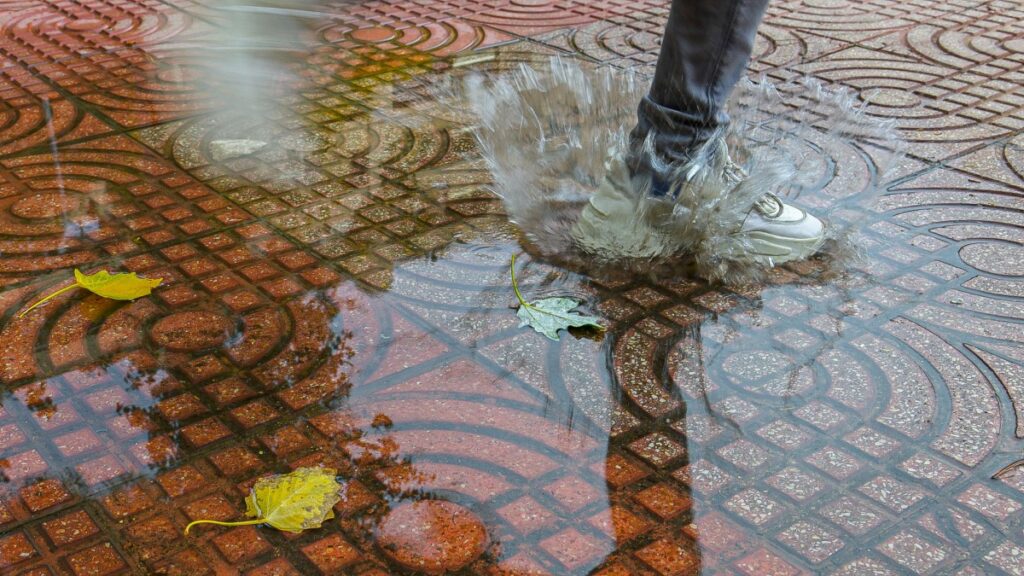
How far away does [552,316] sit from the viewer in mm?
2137

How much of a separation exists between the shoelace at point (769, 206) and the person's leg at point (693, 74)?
0.21 metres

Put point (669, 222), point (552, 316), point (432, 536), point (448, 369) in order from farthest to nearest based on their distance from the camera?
point (669, 222)
point (552, 316)
point (448, 369)
point (432, 536)

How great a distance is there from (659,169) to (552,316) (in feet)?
1.29

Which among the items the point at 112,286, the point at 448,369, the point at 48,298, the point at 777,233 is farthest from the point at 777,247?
the point at 48,298

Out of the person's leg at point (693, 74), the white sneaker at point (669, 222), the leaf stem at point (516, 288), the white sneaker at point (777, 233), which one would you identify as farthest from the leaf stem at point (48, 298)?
the white sneaker at point (777, 233)

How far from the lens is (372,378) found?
1.93 meters

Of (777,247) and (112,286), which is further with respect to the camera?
(777,247)

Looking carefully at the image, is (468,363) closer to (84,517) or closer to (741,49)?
(84,517)

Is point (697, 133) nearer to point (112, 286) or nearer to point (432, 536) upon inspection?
point (432, 536)

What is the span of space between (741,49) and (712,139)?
0.20 metres

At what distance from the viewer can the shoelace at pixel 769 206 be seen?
233 centimetres

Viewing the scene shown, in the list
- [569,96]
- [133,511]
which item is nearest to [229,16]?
[569,96]

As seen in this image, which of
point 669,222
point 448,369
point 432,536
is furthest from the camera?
point 669,222

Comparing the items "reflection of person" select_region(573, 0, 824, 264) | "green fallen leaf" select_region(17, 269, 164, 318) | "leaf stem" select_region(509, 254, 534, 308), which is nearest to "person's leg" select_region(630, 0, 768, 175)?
"reflection of person" select_region(573, 0, 824, 264)
